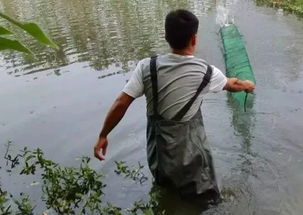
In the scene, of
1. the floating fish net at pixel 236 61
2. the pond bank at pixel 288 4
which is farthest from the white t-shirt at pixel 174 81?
the pond bank at pixel 288 4

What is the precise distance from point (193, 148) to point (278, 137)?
8.54 feet

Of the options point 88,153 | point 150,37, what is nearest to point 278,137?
point 88,153

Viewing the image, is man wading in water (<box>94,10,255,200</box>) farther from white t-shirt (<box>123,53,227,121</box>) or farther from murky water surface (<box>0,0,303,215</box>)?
murky water surface (<box>0,0,303,215</box>)

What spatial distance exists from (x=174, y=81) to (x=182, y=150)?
584 mm

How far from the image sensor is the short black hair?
3369 millimetres

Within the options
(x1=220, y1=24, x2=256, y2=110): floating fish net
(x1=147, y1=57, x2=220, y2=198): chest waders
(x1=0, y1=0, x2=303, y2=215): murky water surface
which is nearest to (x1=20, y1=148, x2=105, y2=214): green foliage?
(x1=0, y1=0, x2=303, y2=215): murky water surface

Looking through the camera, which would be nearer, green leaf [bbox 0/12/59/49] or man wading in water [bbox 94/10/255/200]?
green leaf [bbox 0/12/59/49]

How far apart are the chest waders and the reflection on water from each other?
5.99m

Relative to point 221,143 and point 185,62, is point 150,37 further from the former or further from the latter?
point 185,62

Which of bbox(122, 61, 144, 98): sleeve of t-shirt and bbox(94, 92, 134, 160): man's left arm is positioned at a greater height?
bbox(122, 61, 144, 98): sleeve of t-shirt

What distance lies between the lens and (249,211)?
4.39m

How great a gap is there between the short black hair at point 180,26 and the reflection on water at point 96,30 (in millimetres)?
6284

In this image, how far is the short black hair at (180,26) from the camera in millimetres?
3369

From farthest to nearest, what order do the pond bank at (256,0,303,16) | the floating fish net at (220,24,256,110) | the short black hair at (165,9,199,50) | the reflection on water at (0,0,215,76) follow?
the pond bank at (256,0,303,16)
the reflection on water at (0,0,215,76)
the floating fish net at (220,24,256,110)
the short black hair at (165,9,199,50)
